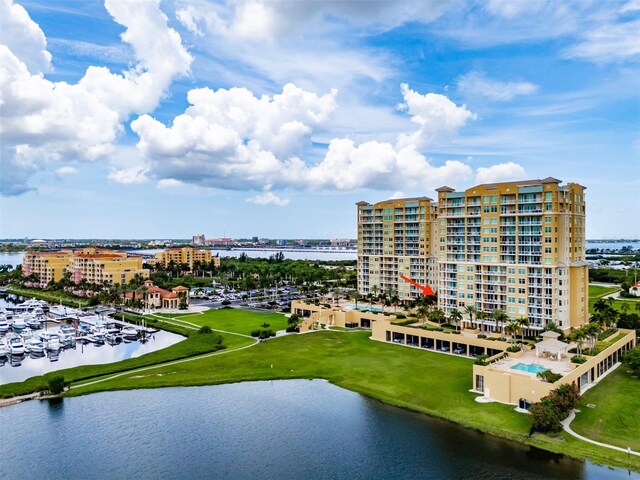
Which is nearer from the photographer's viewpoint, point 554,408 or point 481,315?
point 554,408

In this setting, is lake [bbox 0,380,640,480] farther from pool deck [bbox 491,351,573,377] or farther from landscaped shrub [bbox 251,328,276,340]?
landscaped shrub [bbox 251,328,276,340]

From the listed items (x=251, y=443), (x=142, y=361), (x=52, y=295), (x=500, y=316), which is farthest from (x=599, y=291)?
(x=52, y=295)

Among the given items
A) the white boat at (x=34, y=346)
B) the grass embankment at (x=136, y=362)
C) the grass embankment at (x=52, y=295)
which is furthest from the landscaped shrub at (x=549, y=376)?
the grass embankment at (x=52, y=295)

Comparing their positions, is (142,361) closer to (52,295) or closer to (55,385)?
(55,385)

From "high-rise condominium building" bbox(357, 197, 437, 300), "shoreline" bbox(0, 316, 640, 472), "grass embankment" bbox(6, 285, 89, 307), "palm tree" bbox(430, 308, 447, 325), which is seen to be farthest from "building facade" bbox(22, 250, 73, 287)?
"palm tree" bbox(430, 308, 447, 325)

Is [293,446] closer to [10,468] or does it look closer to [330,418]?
[330,418]

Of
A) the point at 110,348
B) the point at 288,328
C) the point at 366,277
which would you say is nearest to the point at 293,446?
the point at 288,328

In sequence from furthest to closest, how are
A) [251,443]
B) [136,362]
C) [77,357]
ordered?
[77,357], [136,362], [251,443]
